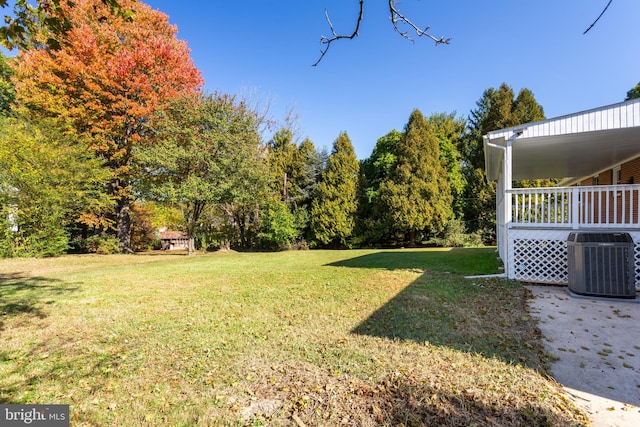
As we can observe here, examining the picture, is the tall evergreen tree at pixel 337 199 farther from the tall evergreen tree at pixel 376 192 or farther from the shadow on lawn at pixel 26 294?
the shadow on lawn at pixel 26 294

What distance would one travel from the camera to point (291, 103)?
23297 millimetres

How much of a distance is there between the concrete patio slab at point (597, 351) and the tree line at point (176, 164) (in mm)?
11637

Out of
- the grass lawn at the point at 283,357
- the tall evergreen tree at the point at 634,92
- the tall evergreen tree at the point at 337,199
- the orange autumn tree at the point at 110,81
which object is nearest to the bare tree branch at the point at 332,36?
the grass lawn at the point at 283,357

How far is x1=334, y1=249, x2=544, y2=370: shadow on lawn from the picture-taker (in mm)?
3145

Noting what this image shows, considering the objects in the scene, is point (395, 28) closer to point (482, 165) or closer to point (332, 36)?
point (332, 36)

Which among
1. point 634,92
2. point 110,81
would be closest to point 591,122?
point 110,81

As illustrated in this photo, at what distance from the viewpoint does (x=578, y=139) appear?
6.62 metres

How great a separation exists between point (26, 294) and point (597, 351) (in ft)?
29.0

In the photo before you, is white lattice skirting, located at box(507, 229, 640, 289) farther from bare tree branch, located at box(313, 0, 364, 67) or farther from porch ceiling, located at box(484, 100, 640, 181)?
bare tree branch, located at box(313, 0, 364, 67)

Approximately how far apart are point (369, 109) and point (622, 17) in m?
14.9

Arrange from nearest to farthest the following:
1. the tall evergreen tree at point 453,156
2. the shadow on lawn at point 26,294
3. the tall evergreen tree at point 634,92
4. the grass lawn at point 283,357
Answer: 1. the grass lawn at point 283,357
2. the shadow on lawn at point 26,294
3. the tall evergreen tree at point 453,156
4. the tall evergreen tree at point 634,92

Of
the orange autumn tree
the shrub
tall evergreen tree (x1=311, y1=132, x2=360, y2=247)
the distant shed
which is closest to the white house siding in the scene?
tall evergreen tree (x1=311, y1=132, x2=360, y2=247)

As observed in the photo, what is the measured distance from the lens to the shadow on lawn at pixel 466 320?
3145 mm

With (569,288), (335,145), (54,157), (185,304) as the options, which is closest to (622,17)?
(569,288)
